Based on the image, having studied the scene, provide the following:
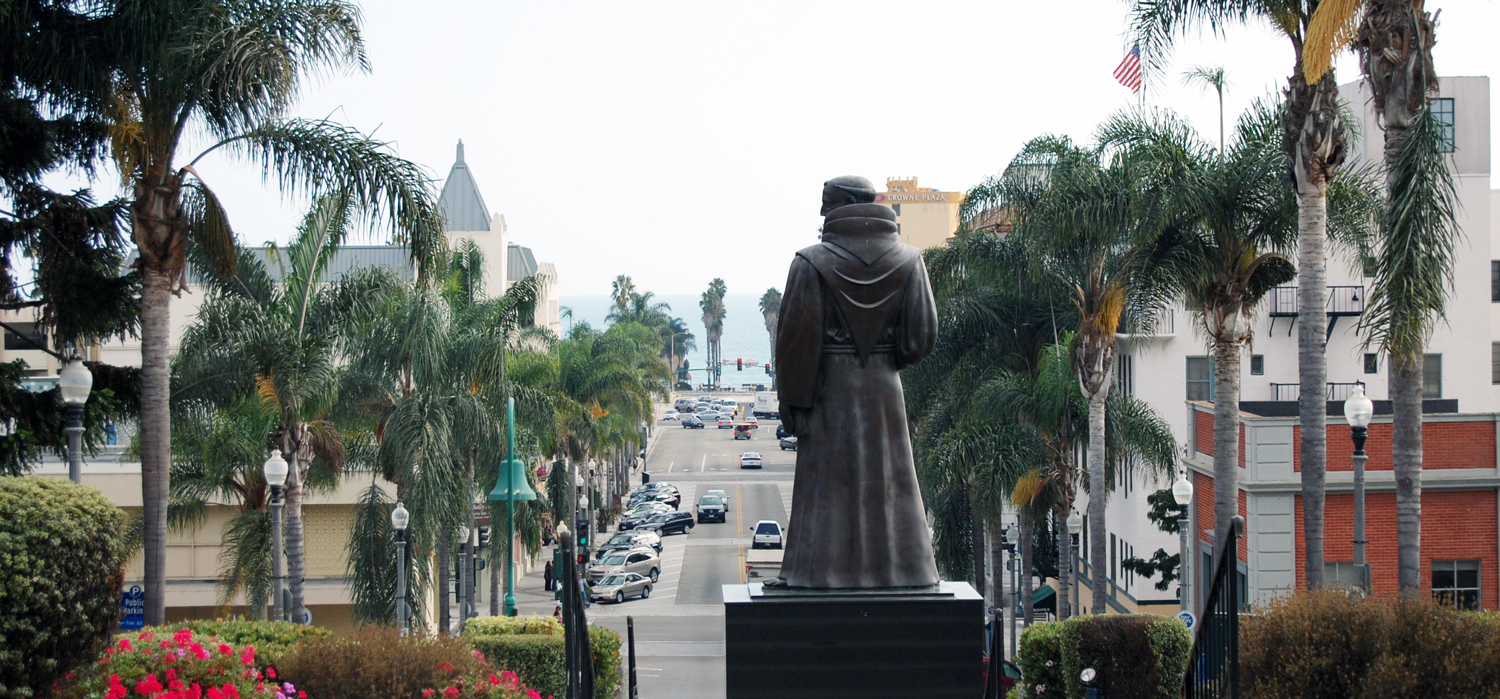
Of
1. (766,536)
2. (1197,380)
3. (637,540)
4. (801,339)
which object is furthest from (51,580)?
(637,540)

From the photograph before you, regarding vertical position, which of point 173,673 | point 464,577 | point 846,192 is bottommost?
point 464,577

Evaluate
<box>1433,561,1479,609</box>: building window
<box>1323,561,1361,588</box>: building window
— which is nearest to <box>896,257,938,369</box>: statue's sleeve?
<box>1323,561,1361,588</box>: building window

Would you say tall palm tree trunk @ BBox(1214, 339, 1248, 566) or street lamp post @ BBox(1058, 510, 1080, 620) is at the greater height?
tall palm tree trunk @ BBox(1214, 339, 1248, 566)

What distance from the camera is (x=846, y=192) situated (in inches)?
348

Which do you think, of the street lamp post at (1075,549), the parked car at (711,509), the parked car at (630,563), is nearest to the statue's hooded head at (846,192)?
the street lamp post at (1075,549)

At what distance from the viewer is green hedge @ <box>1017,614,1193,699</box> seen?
1659 centimetres

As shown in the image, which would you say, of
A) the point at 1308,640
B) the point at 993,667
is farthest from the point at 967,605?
the point at 1308,640

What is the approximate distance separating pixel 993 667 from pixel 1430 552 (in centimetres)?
1521

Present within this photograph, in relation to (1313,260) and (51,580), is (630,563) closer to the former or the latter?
(1313,260)

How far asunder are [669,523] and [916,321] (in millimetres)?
50676

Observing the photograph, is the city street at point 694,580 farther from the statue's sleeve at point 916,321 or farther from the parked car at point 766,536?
the statue's sleeve at point 916,321

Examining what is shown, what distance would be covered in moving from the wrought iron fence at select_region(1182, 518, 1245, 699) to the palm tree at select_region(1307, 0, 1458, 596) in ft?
13.0

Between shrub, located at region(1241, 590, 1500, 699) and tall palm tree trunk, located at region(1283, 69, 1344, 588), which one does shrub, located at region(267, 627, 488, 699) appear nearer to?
shrub, located at region(1241, 590, 1500, 699)

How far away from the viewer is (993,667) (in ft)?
38.0
